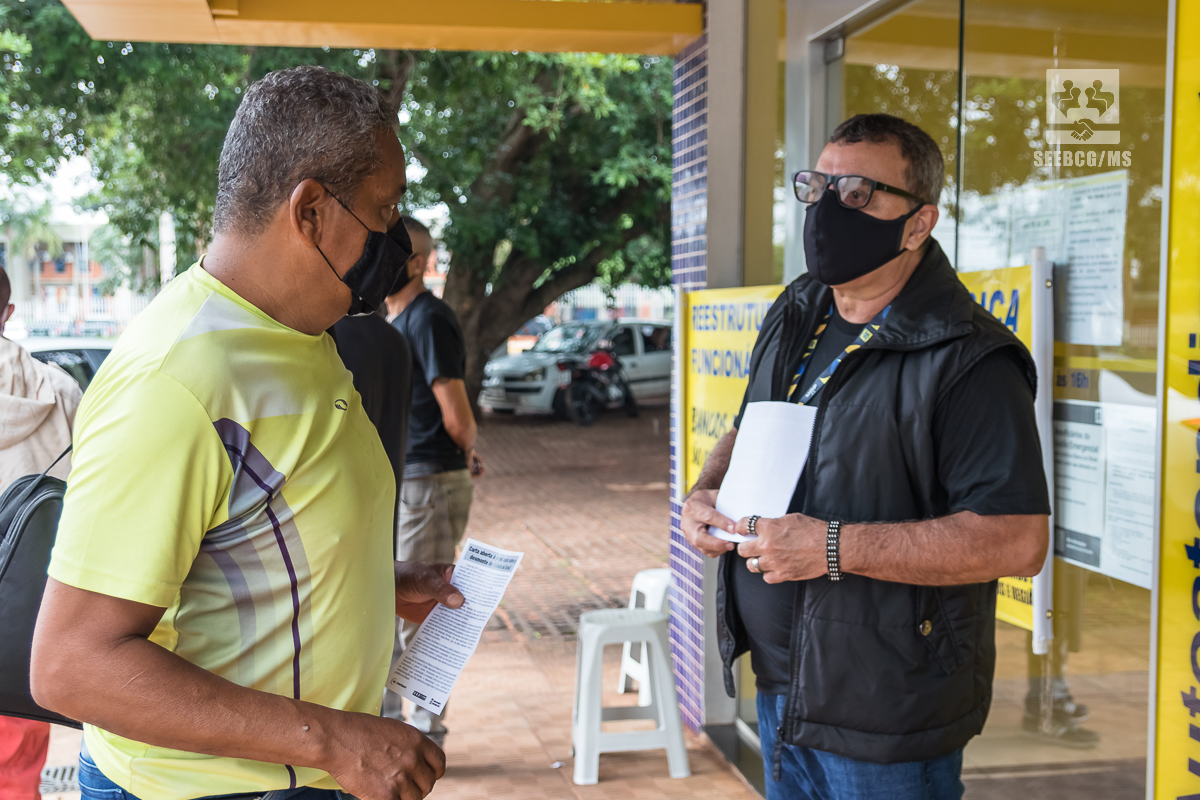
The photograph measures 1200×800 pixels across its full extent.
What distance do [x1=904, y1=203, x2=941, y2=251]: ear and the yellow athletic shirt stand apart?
1358mm

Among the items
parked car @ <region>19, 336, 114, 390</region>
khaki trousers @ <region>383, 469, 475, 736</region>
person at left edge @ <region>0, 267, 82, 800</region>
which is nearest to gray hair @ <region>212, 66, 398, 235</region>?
person at left edge @ <region>0, 267, 82, 800</region>

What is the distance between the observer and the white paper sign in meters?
2.20

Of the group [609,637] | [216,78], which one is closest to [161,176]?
[216,78]

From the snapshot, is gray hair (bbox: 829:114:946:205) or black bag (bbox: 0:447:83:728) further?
gray hair (bbox: 829:114:946:205)

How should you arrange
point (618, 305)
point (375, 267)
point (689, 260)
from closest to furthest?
point (375, 267) < point (689, 260) < point (618, 305)

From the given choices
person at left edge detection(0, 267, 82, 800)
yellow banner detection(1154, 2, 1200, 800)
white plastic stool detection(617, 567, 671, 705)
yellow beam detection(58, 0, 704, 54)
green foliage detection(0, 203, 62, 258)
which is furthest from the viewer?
green foliage detection(0, 203, 62, 258)

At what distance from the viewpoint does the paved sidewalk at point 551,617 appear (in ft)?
14.1

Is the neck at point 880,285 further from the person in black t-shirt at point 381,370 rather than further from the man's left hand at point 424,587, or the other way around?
the person in black t-shirt at point 381,370

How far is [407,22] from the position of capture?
16.2ft

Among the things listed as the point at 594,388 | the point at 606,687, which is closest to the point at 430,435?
the point at 606,687

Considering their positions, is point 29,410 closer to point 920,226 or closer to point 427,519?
point 427,519

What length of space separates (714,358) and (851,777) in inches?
90.5

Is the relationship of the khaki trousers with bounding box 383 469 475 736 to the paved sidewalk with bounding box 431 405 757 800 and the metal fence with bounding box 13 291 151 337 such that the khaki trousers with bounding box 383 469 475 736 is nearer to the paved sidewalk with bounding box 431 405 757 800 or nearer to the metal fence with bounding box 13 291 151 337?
the paved sidewalk with bounding box 431 405 757 800

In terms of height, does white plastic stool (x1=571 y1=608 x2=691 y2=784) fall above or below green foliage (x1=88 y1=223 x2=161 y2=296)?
below
